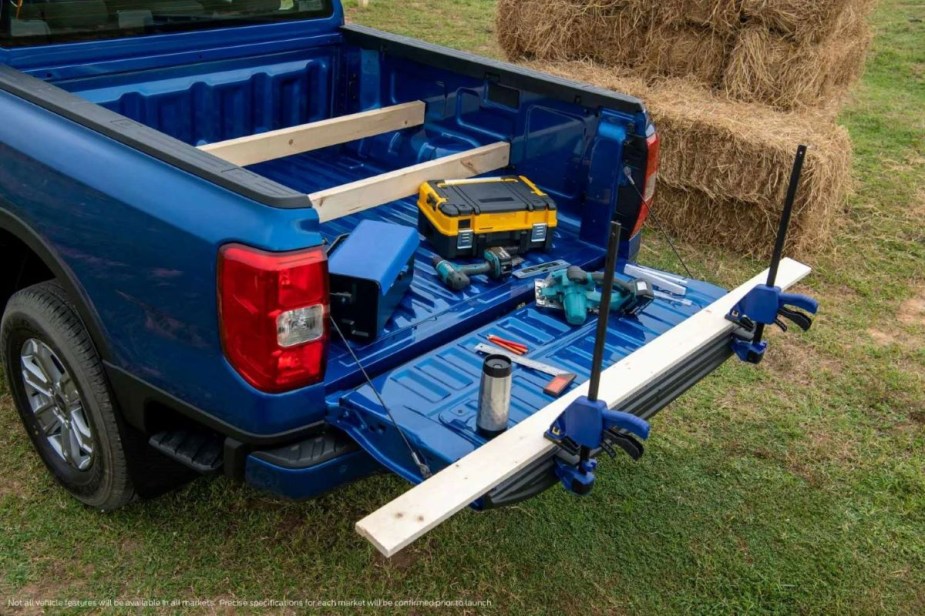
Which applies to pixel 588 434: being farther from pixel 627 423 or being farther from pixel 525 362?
pixel 525 362

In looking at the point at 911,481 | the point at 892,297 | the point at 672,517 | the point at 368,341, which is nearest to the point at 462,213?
the point at 368,341

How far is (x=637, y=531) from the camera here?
11.0 feet

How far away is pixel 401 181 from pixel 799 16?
14.4ft

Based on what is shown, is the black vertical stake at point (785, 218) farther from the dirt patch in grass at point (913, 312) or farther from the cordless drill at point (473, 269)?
the dirt patch in grass at point (913, 312)

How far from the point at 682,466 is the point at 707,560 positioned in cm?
57

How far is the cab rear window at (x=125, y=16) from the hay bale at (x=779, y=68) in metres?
3.77

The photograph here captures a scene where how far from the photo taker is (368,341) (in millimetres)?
2756

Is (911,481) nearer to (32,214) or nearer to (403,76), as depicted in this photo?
(403,76)

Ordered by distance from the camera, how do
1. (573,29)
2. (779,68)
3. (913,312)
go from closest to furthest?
(913,312) < (779,68) < (573,29)

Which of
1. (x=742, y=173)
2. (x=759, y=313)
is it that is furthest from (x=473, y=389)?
(x=742, y=173)

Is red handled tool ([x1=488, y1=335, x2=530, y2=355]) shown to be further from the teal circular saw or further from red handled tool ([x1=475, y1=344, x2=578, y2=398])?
the teal circular saw

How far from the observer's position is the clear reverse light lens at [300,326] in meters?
2.30

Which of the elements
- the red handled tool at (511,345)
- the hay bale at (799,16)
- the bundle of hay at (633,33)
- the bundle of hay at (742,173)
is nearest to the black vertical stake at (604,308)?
the red handled tool at (511,345)

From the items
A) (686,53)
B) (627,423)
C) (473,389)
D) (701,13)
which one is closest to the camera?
(627,423)
